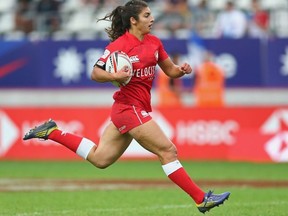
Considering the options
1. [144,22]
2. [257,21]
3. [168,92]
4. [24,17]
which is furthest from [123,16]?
[24,17]

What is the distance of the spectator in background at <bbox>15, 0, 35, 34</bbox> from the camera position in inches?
979

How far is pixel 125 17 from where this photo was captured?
32.3ft

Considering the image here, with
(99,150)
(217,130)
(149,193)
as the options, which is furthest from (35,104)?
(99,150)

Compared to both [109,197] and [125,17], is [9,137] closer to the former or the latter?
[109,197]

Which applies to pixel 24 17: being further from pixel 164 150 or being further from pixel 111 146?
pixel 164 150

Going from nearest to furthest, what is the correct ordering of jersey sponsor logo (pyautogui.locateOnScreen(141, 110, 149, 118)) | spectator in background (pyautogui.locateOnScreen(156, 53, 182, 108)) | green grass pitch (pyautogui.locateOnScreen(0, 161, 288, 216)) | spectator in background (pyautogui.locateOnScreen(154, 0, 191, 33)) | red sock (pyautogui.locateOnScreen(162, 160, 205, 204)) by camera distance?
red sock (pyautogui.locateOnScreen(162, 160, 205, 204))
jersey sponsor logo (pyautogui.locateOnScreen(141, 110, 149, 118))
green grass pitch (pyautogui.locateOnScreen(0, 161, 288, 216))
spectator in background (pyautogui.locateOnScreen(156, 53, 182, 108))
spectator in background (pyautogui.locateOnScreen(154, 0, 191, 33))

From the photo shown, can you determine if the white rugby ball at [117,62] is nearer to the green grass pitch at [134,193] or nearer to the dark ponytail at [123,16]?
the dark ponytail at [123,16]

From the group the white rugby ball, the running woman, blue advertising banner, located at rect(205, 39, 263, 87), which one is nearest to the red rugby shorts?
the running woman

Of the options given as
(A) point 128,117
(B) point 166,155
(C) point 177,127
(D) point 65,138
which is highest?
(A) point 128,117

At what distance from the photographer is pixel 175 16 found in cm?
2483

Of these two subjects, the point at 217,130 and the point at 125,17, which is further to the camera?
the point at 217,130

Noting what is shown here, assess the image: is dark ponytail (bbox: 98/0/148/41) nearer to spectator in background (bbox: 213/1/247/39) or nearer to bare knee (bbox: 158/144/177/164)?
bare knee (bbox: 158/144/177/164)

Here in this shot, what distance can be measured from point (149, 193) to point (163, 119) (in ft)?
20.7

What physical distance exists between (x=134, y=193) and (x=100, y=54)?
1091 cm
